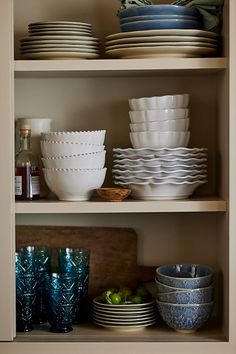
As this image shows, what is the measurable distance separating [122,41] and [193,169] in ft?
1.40

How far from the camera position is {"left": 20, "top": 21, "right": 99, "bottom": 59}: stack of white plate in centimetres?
223

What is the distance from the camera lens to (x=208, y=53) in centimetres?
228

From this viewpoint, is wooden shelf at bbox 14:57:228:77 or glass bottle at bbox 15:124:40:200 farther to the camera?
glass bottle at bbox 15:124:40:200

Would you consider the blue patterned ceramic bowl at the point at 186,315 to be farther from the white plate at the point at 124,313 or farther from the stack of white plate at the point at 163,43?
the stack of white plate at the point at 163,43

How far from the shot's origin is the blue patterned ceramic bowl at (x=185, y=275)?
2.22 meters

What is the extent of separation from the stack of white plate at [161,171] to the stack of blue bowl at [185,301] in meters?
0.25

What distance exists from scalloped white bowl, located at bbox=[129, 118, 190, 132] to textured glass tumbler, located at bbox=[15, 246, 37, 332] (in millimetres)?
516

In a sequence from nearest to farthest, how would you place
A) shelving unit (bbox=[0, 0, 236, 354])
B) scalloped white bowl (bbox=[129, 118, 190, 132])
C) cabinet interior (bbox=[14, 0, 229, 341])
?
1. shelving unit (bbox=[0, 0, 236, 354])
2. scalloped white bowl (bbox=[129, 118, 190, 132])
3. cabinet interior (bbox=[14, 0, 229, 341])

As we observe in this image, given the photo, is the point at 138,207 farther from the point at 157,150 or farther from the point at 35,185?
the point at 35,185

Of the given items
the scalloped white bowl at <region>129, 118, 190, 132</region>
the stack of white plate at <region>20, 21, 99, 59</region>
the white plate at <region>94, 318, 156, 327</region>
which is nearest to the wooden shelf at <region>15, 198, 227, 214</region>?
the scalloped white bowl at <region>129, 118, 190, 132</region>

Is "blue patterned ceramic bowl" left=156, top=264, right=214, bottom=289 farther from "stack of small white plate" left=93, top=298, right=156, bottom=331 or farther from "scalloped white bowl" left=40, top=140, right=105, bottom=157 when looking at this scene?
"scalloped white bowl" left=40, top=140, right=105, bottom=157

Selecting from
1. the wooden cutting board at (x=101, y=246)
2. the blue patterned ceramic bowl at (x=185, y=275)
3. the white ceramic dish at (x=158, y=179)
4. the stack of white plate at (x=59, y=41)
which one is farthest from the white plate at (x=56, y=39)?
the blue patterned ceramic bowl at (x=185, y=275)

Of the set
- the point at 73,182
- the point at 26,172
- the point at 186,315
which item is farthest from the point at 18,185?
the point at 186,315

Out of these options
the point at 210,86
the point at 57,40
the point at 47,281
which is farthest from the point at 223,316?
the point at 57,40
